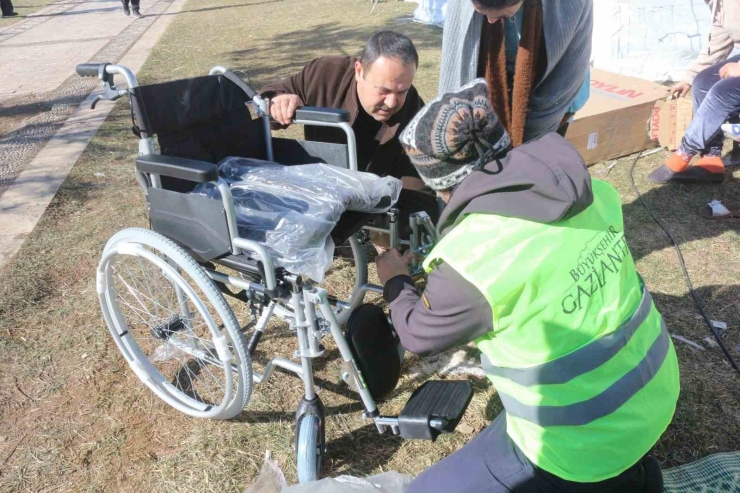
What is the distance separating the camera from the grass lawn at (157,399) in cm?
197

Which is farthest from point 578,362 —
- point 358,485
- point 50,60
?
point 50,60

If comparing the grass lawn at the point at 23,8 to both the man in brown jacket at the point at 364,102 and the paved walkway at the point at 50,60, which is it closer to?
the paved walkway at the point at 50,60

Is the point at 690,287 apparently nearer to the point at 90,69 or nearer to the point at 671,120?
the point at 671,120

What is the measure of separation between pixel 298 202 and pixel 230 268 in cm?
32

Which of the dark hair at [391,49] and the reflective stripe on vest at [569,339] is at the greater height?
the dark hair at [391,49]

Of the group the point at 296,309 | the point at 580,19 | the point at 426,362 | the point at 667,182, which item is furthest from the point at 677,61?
the point at 296,309

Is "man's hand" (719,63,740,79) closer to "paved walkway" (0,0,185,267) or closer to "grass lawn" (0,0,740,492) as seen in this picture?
"grass lawn" (0,0,740,492)

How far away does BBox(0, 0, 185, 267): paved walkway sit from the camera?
3.86 m

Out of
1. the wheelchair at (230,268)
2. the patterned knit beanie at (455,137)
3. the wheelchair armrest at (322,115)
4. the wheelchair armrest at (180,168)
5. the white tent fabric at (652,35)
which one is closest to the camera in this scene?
the patterned knit beanie at (455,137)

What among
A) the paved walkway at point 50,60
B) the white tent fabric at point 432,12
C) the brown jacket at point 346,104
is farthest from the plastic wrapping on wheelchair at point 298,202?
the white tent fabric at point 432,12

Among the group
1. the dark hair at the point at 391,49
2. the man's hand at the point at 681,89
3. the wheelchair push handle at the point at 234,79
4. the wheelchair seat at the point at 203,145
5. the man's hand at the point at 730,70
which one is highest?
the dark hair at the point at 391,49

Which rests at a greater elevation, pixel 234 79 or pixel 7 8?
pixel 234 79

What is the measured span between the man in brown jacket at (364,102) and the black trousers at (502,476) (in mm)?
1391

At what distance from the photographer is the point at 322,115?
2162mm
